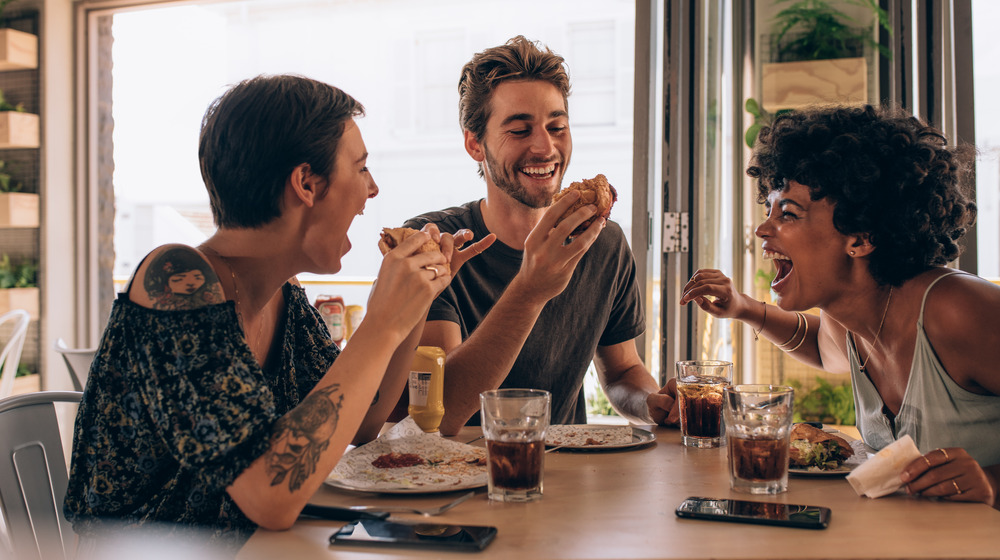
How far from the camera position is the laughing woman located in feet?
3.32

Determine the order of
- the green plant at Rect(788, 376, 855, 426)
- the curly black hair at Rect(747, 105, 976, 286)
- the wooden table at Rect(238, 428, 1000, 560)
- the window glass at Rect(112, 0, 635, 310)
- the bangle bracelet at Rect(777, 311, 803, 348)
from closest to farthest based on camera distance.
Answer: the wooden table at Rect(238, 428, 1000, 560) → the curly black hair at Rect(747, 105, 976, 286) → the bangle bracelet at Rect(777, 311, 803, 348) → the green plant at Rect(788, 376, 855, 426) → the window glass at Rect(112, 0, 635, 310)

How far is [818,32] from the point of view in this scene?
288 centimetres

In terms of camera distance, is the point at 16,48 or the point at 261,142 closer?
the point at 261,142

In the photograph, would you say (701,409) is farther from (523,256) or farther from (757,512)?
(523,256)

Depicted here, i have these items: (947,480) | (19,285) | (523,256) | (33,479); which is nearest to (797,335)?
(523,256)

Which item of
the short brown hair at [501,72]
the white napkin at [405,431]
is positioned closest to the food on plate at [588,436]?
the white napkin at [405,431]

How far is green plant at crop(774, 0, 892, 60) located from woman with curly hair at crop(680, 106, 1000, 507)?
4.08 ft

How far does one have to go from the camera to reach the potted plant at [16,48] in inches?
150

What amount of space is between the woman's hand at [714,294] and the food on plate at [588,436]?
0.46m

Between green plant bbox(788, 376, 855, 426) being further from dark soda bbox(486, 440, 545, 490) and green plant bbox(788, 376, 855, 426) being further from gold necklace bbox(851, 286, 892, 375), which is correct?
dark soda bbox(486, 440, 545, 490)

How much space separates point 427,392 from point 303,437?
1.81 feet

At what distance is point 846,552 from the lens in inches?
33.6

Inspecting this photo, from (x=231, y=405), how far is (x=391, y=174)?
230 inches

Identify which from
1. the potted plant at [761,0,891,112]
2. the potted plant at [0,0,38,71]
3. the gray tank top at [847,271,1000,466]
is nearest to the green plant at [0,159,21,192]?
the potted plant at [0,0,38,71]
